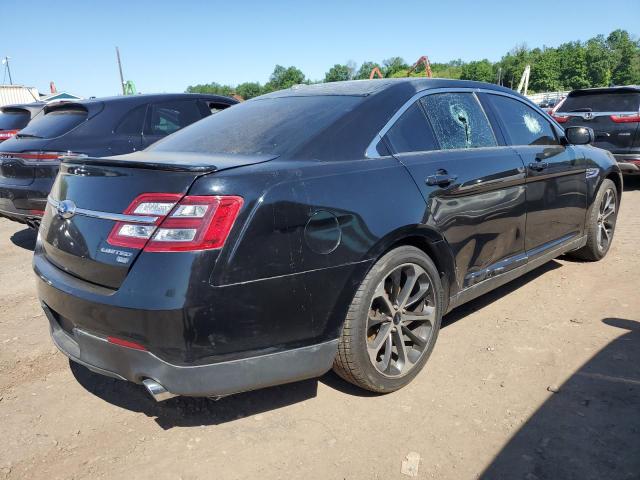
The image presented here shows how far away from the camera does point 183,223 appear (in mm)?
1974

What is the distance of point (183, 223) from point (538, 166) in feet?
8.91

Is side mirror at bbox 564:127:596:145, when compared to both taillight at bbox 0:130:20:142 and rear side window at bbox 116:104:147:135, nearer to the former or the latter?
rear side window at bbox 116:104:147:135

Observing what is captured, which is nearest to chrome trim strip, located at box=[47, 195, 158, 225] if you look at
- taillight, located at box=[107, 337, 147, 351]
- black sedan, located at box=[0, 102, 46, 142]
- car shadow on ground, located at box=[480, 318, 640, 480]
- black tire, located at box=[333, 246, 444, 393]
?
taillight, located at box=[107, 337, 147, 351]

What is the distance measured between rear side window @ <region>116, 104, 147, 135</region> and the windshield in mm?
2572

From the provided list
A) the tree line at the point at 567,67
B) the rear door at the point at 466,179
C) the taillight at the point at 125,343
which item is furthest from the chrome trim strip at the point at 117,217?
the tree line at the point at 567,67

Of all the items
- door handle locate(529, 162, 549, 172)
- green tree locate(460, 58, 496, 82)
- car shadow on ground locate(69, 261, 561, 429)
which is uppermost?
green tree locate(460, 58, 496, 82)

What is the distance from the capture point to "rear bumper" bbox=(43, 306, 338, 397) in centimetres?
204

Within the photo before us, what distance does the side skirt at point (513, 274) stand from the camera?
3.11 m

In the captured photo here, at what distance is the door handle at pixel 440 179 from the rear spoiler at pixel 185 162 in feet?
2.96

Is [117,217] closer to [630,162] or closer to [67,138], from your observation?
[67,138]

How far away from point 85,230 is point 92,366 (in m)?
0.60

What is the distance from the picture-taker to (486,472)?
2.12 meters

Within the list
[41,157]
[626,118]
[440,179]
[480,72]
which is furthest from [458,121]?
[480,72]

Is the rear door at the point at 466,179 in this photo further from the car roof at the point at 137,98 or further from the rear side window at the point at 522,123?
the car roof at the point at 137,98
